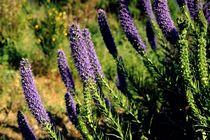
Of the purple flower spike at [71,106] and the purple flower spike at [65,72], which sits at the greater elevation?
the purple flower spike at [65,72]

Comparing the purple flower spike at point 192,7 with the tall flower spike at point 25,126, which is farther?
the purple flower spike at point 192,7

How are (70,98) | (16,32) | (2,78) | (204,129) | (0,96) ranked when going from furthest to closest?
(16,32) < (2,78) < (0,96) < (70,98) < (204,129)

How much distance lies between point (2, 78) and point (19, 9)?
6.08 ft

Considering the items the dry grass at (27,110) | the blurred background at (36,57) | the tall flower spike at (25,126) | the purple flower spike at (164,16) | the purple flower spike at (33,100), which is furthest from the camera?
the blurred background at (36,57)

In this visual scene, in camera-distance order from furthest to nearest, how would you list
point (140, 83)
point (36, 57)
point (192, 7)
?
point (36, 57) < point (140, 83) < point (192, 7)

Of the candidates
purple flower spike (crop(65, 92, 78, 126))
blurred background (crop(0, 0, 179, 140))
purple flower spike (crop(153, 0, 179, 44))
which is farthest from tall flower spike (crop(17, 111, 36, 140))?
blurred background (crop(0, 0, 179, 140))

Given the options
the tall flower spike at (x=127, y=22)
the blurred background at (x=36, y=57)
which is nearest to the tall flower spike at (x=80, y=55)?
the tall flower spike at (x=127, y=22)

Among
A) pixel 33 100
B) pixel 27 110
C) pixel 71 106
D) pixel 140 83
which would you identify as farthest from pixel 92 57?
pixel 27 110

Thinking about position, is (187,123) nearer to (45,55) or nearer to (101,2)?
(45,55)

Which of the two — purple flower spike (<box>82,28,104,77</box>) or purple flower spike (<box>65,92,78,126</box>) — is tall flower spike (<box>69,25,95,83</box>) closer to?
purple flower spike (<box>82,28,104,77</box>)

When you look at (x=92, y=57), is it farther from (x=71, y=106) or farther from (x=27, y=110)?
(x=27, y=110)

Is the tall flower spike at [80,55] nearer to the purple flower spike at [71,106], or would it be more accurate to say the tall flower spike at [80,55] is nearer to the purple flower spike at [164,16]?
the purple flower spike at [71,106]

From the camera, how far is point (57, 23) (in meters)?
6.83

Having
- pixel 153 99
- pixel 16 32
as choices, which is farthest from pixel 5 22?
pixel 153 99
